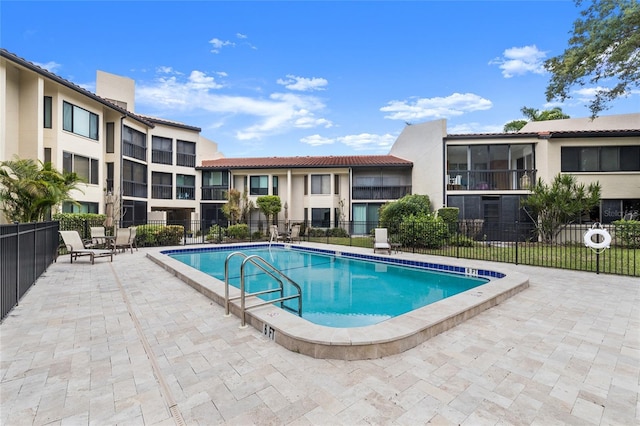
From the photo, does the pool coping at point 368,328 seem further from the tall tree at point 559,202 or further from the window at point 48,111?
the window at point 48,111

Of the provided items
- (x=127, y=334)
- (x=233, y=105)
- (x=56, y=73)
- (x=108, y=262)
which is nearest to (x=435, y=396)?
(x=127, y=334)

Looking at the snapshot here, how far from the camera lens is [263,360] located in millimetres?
3387

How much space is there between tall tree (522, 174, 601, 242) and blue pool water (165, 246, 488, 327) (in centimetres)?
988

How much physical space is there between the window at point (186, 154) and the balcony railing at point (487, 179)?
65.5ft

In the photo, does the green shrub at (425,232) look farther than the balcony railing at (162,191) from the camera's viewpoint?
No

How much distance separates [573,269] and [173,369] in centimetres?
1106

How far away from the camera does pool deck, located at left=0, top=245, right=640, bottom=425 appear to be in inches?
96.9

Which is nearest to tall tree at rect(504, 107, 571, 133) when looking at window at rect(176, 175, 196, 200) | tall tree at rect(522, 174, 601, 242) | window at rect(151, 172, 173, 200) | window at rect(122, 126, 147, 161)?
tall tree at rect(522, 174, 601, 242)

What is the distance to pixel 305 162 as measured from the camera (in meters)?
24.2

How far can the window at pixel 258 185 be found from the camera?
79.6ft

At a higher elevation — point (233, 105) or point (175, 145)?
point (233, 105)

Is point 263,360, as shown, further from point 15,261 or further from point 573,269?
point 573,269

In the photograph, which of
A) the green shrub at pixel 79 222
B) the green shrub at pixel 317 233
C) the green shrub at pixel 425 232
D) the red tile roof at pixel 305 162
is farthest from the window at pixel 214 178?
the green shrub at pixel 425 232

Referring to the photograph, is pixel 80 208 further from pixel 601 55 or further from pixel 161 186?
pixel 601 55
